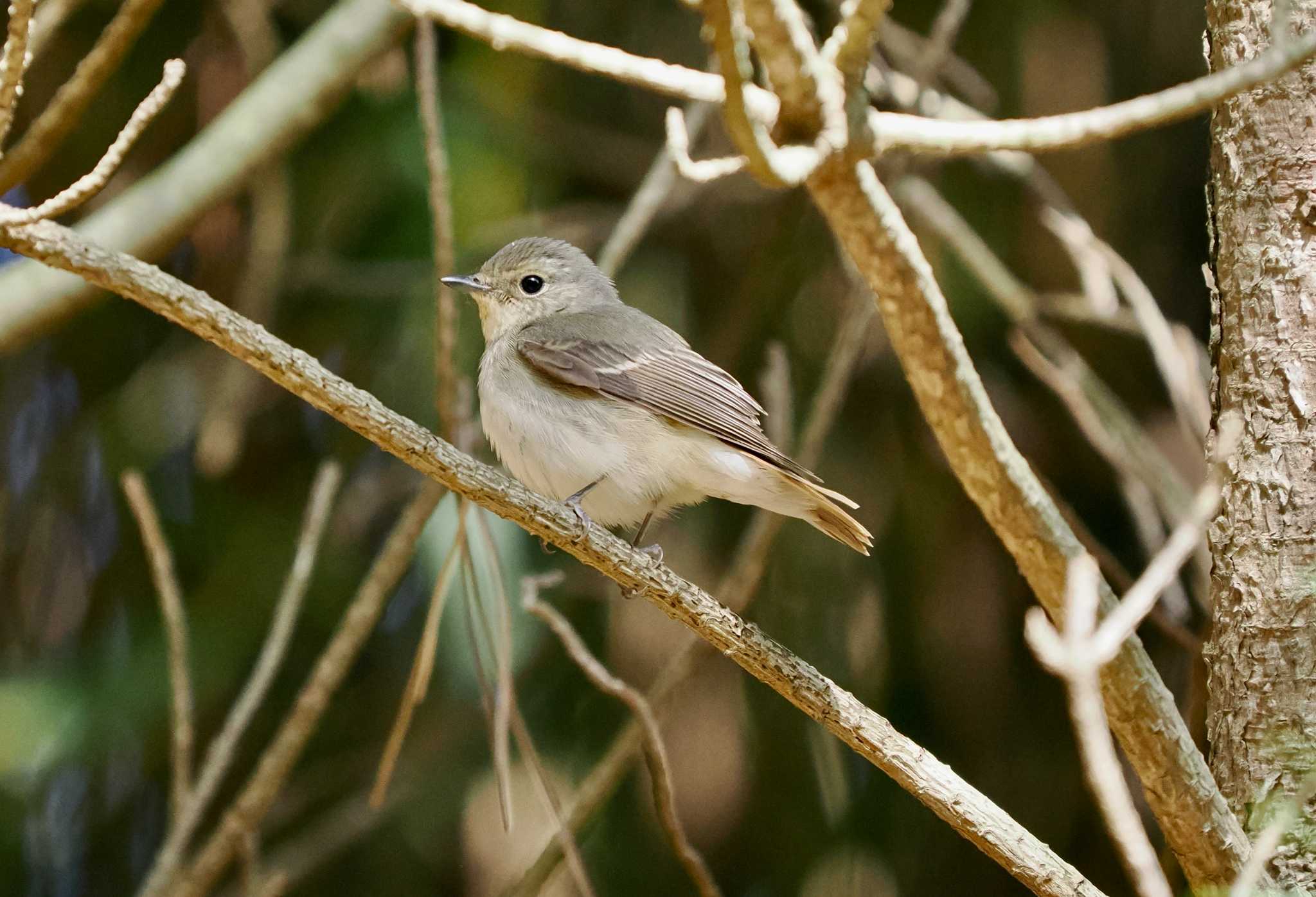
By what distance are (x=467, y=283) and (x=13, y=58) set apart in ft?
5.70

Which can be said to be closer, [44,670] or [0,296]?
[0,296]

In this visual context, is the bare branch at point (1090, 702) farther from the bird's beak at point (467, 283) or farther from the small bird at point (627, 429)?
the bird's beak at point (467, 283)

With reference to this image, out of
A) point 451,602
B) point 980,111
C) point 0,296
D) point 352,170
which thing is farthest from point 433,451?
point 980,111

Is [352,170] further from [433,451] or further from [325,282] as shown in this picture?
[433,451]

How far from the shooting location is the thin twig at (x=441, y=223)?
2.96 metres

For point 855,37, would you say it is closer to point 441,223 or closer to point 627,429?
point 441,223

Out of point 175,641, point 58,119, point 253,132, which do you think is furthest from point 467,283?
point 58,119

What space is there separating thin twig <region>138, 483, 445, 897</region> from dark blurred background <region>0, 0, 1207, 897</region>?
88 centimetres

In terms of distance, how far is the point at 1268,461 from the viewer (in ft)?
6.81

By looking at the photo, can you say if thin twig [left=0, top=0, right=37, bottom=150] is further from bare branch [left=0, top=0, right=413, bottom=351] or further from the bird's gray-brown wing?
the bird's gray-brown wing

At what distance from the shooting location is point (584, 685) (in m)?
4.42

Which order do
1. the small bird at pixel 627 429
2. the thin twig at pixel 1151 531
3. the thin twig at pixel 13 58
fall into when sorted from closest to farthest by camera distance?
the thin twig at pixel 13 58 < the small bird at pixel 627 429 < the thin twig at pixel 1151 531

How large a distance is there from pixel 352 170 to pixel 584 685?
1.97 metres

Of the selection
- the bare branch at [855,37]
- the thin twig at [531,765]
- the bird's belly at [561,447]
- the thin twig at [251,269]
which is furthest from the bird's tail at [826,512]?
the thin twig at [251,269]
